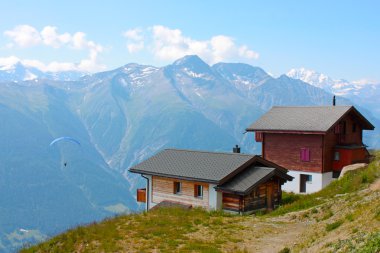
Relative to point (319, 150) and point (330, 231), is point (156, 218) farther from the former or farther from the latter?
point (319, 150)

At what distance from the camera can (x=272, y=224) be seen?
23859 millimetres

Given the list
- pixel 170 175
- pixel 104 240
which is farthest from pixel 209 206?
pixel 104 240

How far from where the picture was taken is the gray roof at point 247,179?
112 feet

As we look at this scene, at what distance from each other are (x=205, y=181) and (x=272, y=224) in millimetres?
12054

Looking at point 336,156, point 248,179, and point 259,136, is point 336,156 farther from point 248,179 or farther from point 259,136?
point 248,179

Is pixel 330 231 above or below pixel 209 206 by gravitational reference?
above

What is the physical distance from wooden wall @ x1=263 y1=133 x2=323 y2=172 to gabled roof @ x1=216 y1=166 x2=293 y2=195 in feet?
30.3

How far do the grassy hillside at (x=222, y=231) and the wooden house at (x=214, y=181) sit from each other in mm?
6366

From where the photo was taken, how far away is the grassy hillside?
52.2 ft

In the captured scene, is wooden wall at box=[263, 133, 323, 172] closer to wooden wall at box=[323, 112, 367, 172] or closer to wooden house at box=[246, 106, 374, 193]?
wooden house at box=[246, 106, 374, 193]

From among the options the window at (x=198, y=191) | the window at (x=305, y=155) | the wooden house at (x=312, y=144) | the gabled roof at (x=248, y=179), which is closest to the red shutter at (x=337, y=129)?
the wooden house at (x=312, y=144)

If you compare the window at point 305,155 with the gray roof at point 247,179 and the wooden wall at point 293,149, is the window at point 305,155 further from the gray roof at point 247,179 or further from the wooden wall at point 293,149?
the gray roof at point 247,179

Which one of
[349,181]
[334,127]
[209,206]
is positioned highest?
[334,127]

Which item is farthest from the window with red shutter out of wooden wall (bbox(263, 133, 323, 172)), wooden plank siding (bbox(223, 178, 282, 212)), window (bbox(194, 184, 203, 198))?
window (bbox(194, 184, 203, 198))
